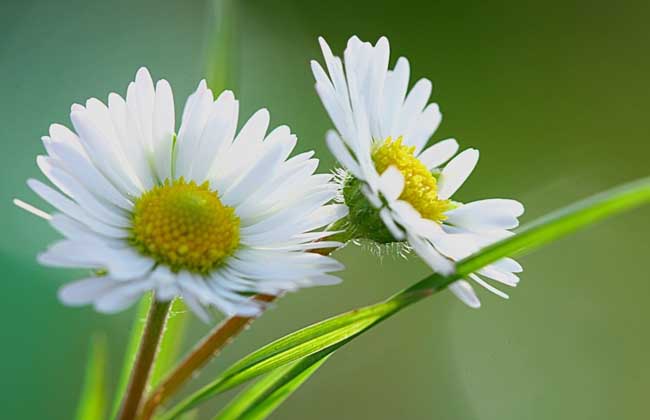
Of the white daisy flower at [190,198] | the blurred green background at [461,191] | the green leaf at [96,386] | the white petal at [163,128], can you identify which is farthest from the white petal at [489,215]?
the blurred green background at [461,191]

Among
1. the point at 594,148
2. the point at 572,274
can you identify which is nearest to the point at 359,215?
the point at 572,274

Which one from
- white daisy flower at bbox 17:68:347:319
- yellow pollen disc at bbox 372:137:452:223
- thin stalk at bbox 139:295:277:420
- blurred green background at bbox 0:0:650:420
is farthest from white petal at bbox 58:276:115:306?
blurred green background at bbox 0:0:650:420

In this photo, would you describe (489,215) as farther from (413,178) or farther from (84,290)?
(84,290)

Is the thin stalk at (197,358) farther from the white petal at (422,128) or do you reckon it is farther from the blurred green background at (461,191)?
the blurred green background at (461,191)

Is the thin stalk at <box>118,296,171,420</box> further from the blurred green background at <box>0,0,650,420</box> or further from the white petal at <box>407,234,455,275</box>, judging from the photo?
the blurred green background at <box>0,0,650,420</box>

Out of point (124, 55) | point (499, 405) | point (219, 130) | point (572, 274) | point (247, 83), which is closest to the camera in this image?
point (219, 130)

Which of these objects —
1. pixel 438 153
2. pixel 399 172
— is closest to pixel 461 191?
pixel 438 153

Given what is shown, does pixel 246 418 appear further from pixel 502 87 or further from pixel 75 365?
pixel 502 87
